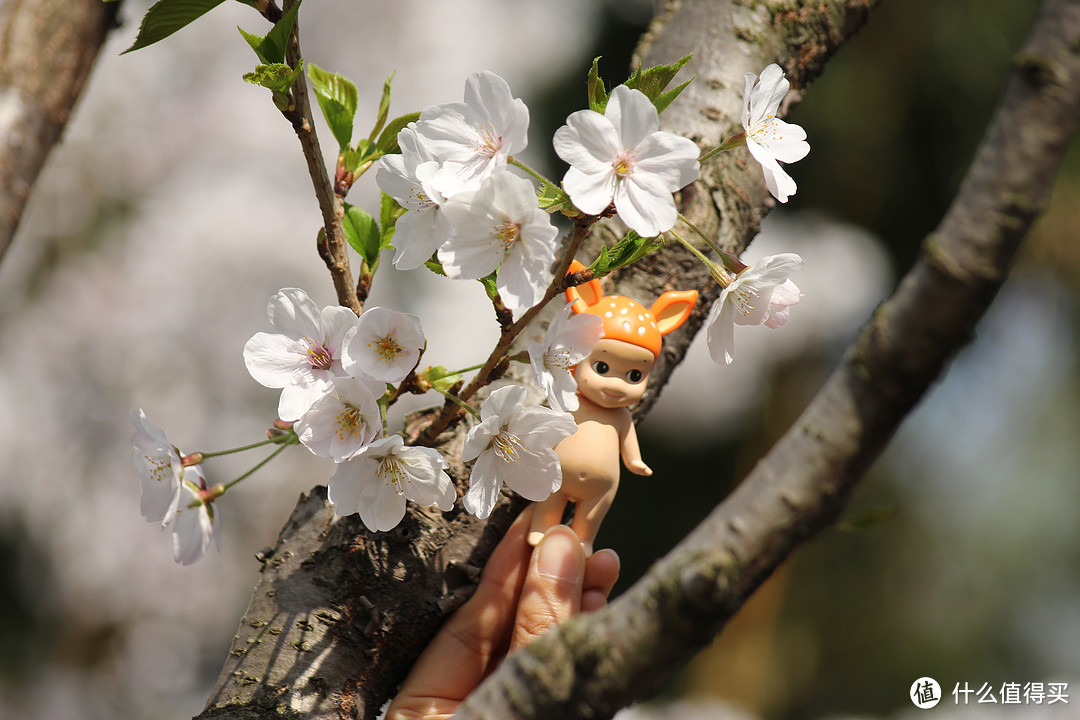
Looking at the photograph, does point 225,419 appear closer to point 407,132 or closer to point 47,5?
point 47,5

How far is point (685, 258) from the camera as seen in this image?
0.78 metres

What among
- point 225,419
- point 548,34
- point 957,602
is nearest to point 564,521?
point 225,419

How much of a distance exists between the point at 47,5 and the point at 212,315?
1.61 metres

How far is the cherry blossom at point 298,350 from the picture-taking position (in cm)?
52

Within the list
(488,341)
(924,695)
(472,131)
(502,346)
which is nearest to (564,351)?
(502,346)

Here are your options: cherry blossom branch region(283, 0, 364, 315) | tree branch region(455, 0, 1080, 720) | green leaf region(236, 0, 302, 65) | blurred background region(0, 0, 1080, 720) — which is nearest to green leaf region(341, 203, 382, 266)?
cherry blossom branch region(283, 0, 364, 315)

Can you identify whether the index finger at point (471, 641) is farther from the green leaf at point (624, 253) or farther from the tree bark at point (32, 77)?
the tree bark at point (32, 77)

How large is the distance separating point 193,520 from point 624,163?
0.40m

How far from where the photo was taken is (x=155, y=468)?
56 cm

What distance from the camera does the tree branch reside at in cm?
31

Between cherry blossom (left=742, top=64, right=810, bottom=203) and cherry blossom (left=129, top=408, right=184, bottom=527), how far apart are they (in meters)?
0.45

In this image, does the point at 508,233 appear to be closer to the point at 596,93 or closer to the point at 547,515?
the point at 596,93

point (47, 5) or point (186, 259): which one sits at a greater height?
point (47, 5)

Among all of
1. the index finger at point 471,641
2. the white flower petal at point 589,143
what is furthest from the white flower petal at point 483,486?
the white flower petal at point 589,143
